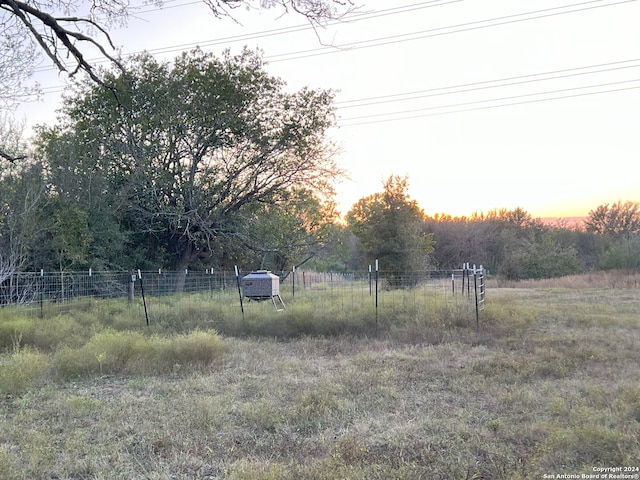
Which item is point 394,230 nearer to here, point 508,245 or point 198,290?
point 198,290

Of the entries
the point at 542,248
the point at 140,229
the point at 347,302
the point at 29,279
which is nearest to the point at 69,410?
the point at 347,302

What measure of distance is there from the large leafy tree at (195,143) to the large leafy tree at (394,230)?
390 cm

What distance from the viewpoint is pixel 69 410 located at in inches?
204

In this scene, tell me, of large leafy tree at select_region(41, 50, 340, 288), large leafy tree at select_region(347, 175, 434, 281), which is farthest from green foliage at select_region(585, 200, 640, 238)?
large leafy tree at select_region(41, 50, 340, 288)

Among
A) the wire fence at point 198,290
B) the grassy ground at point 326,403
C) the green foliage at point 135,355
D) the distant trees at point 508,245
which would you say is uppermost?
the distant trees at point 508,245

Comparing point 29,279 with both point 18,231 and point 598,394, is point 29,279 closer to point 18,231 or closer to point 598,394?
point 18,231

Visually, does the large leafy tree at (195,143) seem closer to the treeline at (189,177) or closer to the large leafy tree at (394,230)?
the treeline at (189,177)

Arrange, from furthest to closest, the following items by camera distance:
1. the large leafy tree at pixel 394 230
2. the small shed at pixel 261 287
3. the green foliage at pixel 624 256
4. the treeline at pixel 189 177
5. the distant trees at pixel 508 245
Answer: the distant trees at pixel 508 245 → the green foliage at pixel 624 256 → the large leafy tree at pixel 394 230 → the treeline at pixel 189 177 → the small shed at pixel 261 287

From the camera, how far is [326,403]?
5172 mm

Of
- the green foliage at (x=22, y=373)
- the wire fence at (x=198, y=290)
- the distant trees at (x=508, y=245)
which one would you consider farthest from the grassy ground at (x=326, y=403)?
the distant trees at (x=508, y=245)

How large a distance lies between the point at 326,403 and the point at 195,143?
51.9 ft

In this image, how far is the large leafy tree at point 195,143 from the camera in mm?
18234

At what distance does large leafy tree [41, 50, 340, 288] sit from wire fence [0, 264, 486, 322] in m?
5.27

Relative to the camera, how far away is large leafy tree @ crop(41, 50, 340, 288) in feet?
59.8
